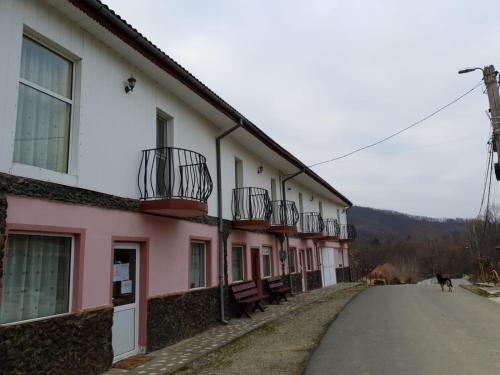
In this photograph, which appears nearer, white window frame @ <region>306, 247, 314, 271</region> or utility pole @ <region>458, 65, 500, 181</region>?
utility pole @ <region>458, 65, 500, 181</region>

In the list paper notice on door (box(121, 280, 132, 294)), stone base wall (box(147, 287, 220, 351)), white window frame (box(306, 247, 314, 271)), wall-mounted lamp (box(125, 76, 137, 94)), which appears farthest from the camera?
white window frame (box(306, 247, 314, 271))

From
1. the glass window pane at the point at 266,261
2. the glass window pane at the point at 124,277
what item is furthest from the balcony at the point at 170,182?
the glass window pane at the point at 266,261

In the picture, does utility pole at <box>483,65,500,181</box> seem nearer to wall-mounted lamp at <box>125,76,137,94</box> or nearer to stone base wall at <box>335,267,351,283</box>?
wall-mounted lamp at <box>125,76,137,94</box>

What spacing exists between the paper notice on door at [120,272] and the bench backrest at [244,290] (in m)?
4.17

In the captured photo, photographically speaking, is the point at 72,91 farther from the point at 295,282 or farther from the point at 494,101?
the point at 295,282

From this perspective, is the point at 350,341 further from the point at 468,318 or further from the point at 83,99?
the point at 83,99

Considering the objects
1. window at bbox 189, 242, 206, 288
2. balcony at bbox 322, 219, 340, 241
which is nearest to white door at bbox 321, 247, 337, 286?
balcony at bbox 322, 219, 340, 241

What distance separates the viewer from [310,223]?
20016mm

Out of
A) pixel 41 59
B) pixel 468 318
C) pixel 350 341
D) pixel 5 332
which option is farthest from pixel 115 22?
pixel 468 318

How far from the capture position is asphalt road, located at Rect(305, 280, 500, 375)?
18.5 feet

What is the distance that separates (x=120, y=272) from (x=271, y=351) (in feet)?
9.32

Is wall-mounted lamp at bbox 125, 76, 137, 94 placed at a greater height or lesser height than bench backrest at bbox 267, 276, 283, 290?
greater

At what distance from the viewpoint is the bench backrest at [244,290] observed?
10.7 m

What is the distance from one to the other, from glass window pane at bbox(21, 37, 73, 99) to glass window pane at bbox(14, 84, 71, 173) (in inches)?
6.9
